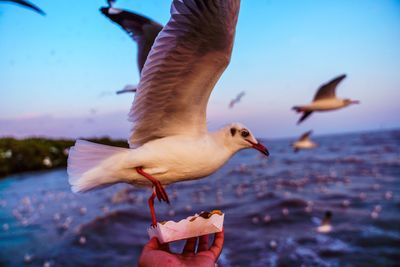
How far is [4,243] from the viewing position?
6672 mm

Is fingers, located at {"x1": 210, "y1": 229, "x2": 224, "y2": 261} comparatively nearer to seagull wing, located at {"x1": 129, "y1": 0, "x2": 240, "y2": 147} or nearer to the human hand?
the human hand

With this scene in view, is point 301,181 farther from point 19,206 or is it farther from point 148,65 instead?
point 148,65

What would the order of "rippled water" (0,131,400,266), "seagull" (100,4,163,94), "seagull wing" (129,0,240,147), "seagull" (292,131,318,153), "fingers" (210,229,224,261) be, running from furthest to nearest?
"seagull" (292,131,318,153) < "rippled water" (0,131,400,266) < "seagull" (100,4,163,94) < "fingers" (210,229,224,261) < "seagull wing" (129,0,240,147)

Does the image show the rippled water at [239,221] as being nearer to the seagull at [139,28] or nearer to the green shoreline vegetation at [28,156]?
the seagull at [139,28]

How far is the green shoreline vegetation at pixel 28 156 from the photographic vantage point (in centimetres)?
1689

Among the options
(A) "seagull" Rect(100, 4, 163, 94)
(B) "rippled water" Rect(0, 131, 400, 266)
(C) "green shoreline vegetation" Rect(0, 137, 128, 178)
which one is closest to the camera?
(A) "seagull" Rect(100, 4, 163, 94)

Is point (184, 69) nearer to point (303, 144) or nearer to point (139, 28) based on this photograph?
point (139, 28)

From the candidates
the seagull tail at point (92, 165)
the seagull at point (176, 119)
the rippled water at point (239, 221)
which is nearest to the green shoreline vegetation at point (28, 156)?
the rippled water at point (239, 221)

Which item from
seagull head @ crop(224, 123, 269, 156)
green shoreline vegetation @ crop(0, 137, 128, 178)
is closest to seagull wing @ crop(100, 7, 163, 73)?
seagull head @ crop(224, 123, 269, 156)

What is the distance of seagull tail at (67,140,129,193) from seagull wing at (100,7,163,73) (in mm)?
872

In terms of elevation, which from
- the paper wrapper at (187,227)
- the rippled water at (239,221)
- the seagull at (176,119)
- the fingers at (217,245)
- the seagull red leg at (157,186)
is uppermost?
the seagull at (176,119)

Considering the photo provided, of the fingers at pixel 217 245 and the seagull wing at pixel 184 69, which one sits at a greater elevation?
the seagull wing at pixel 184 69

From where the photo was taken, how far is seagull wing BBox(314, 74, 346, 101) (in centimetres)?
774

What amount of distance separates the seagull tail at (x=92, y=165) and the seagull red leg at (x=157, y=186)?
0.13 metres
